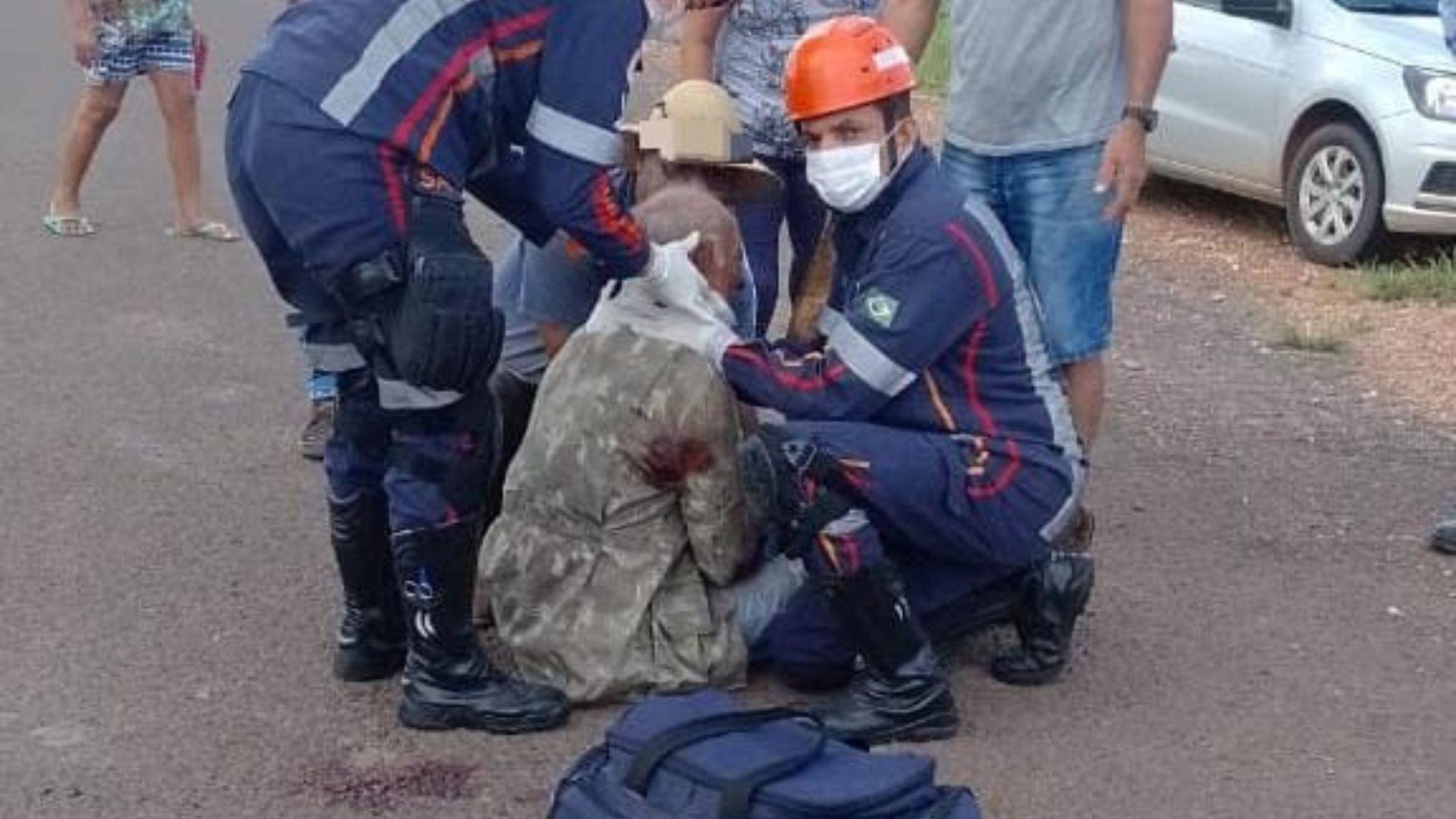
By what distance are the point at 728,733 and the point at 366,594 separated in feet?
5.02

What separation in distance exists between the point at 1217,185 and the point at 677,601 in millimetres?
6370

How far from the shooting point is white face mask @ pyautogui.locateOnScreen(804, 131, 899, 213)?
4973 mm

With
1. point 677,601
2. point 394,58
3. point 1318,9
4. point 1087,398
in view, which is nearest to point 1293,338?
point 1318,9

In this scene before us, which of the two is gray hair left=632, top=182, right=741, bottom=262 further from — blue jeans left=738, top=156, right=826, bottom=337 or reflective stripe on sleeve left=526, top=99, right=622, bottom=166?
blue jeans left=738, top=156, right=826, bottom=337

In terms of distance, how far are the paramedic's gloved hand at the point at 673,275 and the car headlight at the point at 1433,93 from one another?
550 centimetres

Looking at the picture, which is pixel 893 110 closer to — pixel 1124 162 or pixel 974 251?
pixel 974 251

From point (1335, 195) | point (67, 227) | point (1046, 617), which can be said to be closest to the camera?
point (1046, 617)

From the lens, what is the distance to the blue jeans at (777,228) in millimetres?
6062

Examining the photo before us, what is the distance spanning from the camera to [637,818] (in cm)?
368

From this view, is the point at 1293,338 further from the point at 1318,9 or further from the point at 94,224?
the point at 94,224

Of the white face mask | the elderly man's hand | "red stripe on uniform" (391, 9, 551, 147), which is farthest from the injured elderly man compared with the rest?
the elderly man's hand

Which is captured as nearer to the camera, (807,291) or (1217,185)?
(807,291)

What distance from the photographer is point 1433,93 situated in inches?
385

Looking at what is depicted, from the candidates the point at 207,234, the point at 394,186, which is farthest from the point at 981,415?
the point at 207,234
